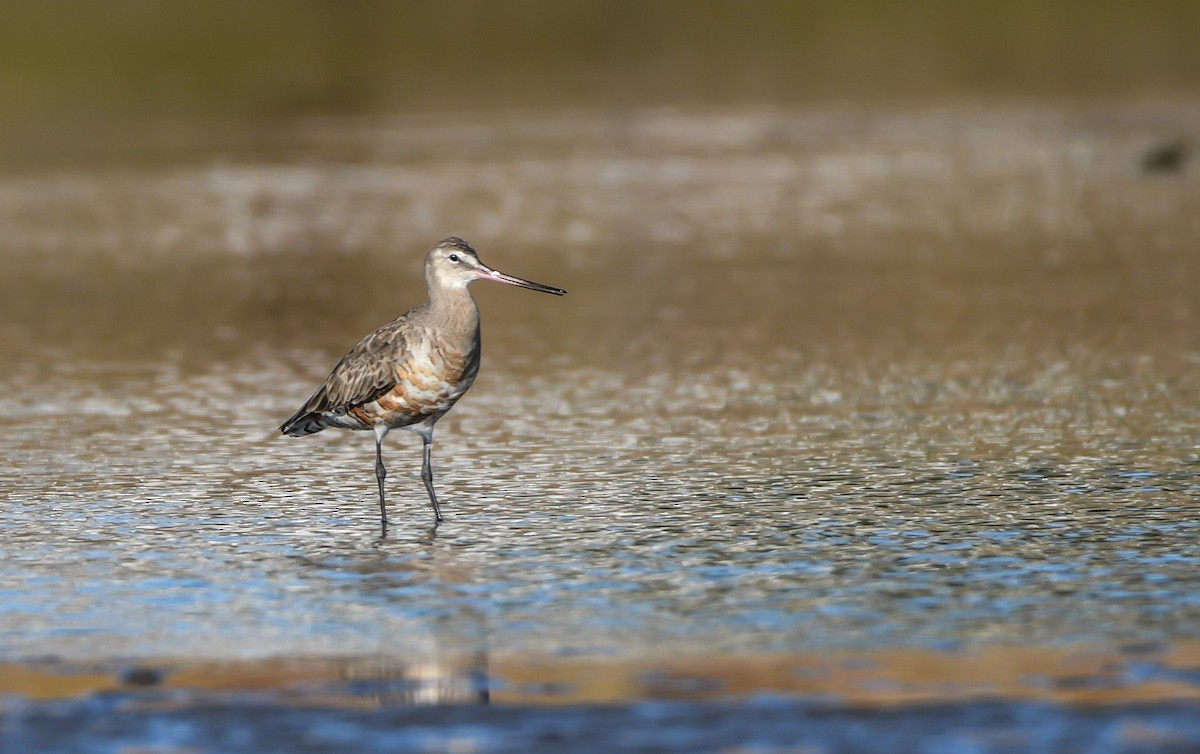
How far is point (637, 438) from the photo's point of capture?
13.9 meters

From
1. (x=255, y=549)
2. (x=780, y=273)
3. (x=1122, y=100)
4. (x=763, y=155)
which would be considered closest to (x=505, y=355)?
(x=780, y=273)

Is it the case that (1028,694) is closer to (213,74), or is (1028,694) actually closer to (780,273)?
(780,273)

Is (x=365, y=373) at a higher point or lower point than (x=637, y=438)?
higher

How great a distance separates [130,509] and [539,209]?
2074 centimetres

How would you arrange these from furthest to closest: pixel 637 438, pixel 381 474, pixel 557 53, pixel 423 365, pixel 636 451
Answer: pixel 557 53 → pixel 637 438 → pixel 636 451 → pixel 381 474 → pixel 423 365

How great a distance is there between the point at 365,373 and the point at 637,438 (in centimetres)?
269

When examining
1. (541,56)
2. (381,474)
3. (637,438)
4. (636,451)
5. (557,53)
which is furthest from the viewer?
(557,53)

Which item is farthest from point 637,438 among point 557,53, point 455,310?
point 557,53

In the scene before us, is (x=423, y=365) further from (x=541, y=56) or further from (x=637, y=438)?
(x=541, y=56)

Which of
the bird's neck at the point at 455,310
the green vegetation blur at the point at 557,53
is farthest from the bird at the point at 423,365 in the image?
the green vegetation blur at the point at 557,53

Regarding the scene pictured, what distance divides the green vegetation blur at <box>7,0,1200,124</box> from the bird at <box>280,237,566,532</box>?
44627mm

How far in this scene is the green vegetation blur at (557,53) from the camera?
63375mm

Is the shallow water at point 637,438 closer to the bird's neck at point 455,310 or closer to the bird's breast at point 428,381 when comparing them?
the bird's breast at point 428,381

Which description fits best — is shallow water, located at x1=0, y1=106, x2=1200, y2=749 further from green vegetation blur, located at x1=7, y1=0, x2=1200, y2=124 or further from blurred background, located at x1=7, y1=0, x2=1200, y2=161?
green vegetation blur, located at x1=7, y1=0, x2=1200, y2=124
